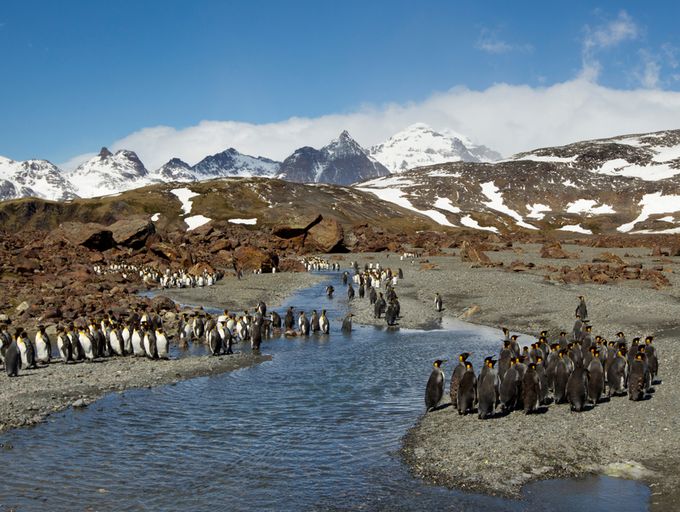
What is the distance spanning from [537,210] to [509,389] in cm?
14589

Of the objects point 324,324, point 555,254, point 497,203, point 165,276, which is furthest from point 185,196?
point 324,324

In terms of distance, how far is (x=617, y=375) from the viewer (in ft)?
53.5

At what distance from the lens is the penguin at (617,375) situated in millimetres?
16297

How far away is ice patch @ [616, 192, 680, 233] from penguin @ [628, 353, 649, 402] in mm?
124953

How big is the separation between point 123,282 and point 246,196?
7487 centimetres

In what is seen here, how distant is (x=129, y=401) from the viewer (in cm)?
1759

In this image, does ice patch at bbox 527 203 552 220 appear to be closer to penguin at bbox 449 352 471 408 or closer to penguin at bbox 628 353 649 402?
penguin at bbox 628 353 649 402

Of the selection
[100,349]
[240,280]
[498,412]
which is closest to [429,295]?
[240,280]

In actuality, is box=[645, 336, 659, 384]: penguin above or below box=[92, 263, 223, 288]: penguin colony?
below

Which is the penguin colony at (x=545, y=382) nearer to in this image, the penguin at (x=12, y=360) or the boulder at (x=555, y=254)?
the penguin at (x=12, y=360)

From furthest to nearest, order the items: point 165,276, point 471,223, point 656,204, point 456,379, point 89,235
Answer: point 656,204 → point 471,223 → point 89,235 → point 165,276 → point 456,379

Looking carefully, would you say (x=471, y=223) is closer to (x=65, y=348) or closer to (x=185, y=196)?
(x=185, y=196)

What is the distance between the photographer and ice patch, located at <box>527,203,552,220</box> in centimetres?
14850

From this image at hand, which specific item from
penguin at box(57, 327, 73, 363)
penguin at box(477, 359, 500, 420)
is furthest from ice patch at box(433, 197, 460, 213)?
penguin at box(477, 359, 500, 420)
